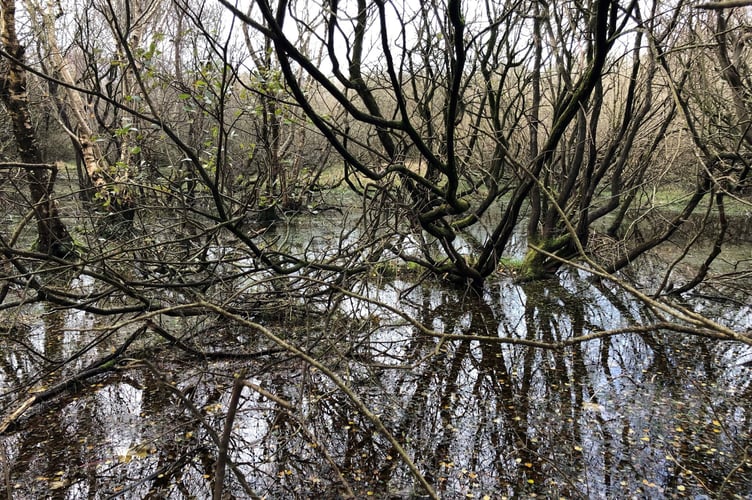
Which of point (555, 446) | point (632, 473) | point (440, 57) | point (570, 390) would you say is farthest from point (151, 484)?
point (440, 57)

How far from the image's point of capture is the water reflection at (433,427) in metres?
3.09

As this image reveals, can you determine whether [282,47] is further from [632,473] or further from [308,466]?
[632,473]

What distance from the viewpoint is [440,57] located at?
21.7 ft

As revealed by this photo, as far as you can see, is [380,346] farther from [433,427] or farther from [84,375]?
[84,375]

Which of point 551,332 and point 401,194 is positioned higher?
point 401,194

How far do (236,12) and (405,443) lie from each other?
9.02 ft

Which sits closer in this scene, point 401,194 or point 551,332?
point 401,194

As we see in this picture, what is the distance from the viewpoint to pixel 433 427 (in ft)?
12.3

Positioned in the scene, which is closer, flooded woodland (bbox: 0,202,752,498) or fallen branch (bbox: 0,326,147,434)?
flooded woodland (bbox: 0,202,752,498)

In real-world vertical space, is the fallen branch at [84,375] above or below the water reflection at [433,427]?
above

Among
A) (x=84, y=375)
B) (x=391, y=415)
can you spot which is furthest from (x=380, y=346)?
(x=84, y=375)

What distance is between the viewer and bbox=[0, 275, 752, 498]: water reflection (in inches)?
122

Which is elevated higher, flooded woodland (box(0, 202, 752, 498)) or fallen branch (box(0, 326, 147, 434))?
fallen branch (box(0, 326, 147, 434))

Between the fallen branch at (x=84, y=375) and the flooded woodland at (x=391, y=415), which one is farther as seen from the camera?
the fallen branch at (x=84, y=375)
